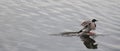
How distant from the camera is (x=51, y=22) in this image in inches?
892

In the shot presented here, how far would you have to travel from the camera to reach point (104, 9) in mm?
27047

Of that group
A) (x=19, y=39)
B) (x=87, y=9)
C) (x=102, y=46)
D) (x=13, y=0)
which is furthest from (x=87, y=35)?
(x=13, y=0)

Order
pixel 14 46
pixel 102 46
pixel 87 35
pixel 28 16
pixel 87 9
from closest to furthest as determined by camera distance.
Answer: pixel 14 46
pixel 102 46
pixel 87 35
pixel 28 16
pixel 87 9

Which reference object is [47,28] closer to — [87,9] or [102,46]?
[102,46]

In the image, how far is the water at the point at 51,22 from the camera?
18.2 meters

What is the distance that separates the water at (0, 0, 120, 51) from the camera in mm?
18219

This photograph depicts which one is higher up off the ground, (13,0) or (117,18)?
(13,0)

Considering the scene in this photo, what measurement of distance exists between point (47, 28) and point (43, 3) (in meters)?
6.63

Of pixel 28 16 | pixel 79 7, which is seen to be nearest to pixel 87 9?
pixel 79 7

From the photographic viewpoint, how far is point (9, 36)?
18938 millimetres

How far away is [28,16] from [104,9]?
7.81 m

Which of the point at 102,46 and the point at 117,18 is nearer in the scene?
the point at 102,46

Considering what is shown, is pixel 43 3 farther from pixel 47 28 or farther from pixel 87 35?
pixel 87 35

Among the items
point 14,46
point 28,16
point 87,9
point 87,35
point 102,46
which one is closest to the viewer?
point 14,46
